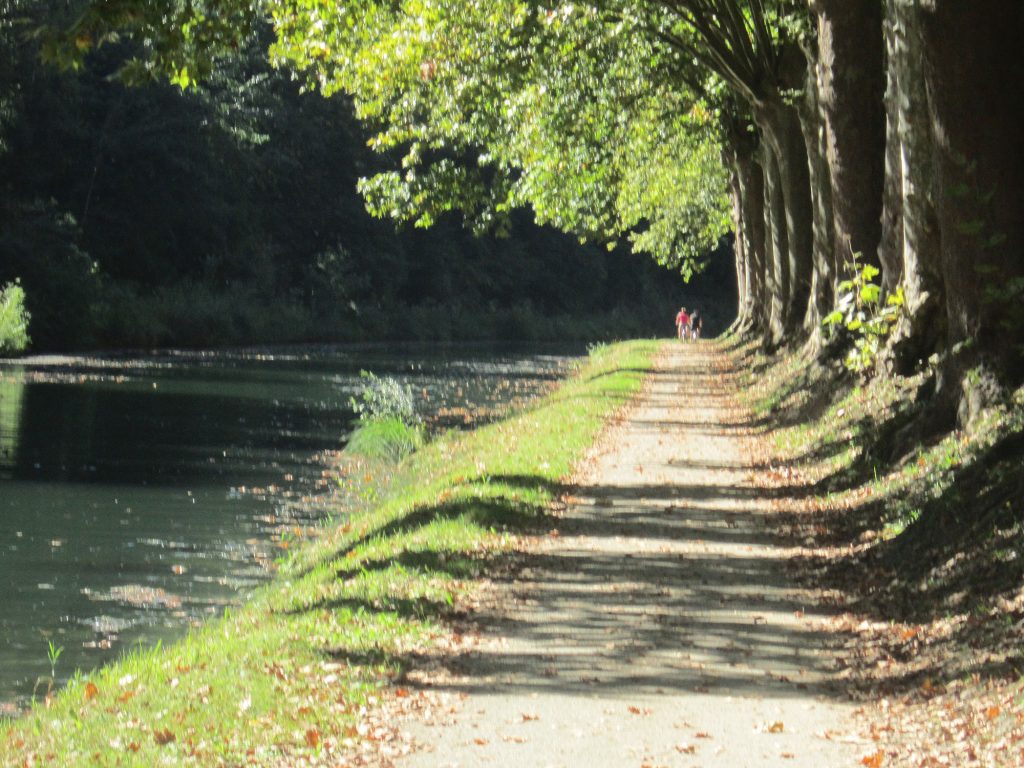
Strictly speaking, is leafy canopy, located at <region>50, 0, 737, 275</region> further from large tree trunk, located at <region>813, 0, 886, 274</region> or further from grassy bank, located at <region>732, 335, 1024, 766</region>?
grassy bank, located at <region>732, 335, 1024, 766</region>

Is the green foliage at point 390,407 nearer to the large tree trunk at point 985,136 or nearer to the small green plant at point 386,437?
the small green plant at point 386,437

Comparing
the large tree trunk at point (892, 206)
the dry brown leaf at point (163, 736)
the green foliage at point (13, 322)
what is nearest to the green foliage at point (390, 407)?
the large tree trunk at point (892, 206)

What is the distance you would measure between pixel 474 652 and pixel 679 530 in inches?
202

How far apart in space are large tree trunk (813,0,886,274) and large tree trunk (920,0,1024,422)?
289 inches

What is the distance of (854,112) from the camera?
2175cm

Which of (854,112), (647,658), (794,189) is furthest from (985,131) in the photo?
(794,189)

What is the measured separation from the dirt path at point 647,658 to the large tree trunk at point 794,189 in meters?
14.1

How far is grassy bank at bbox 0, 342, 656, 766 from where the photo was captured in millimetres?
7828

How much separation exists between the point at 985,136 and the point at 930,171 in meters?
2.54

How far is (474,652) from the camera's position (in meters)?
9.85

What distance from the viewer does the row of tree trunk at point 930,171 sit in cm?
1392

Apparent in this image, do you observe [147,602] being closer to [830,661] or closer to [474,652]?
[474,652]

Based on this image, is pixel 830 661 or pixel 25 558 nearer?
pixel 830 661

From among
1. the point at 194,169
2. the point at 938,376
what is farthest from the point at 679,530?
the point at 194,169
